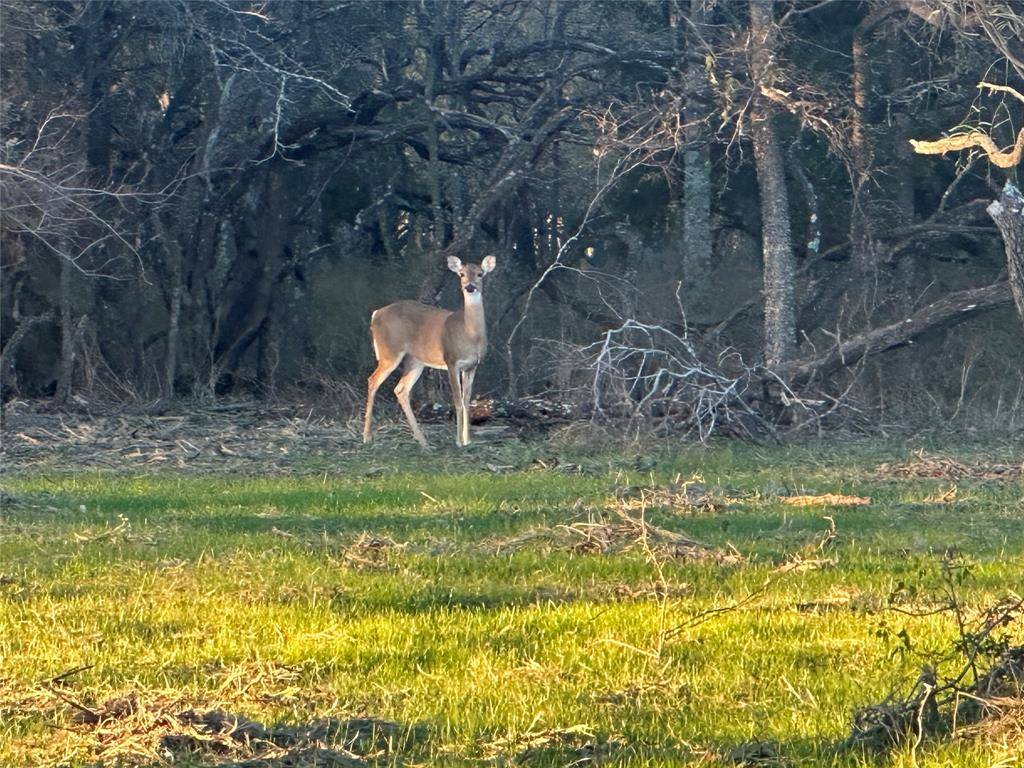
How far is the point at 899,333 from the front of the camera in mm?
17891

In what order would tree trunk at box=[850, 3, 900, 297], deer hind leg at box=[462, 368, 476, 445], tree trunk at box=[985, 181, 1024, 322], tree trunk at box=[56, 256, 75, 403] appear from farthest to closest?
tree trunk at box=[56, 256, 75, 403] < tree trunk at box=[850, 3, 900, 297] < deer hind leg at box=[462, 368, 476, 445] < tree trunk at box=[985, 181, 1024, 322]

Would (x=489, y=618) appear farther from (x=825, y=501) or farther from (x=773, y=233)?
(x=773, y=233)

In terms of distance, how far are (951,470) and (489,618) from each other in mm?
7061

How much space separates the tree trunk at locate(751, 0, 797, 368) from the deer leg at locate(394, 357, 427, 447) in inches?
156

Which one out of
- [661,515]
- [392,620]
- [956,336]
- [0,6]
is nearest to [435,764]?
[392,620]

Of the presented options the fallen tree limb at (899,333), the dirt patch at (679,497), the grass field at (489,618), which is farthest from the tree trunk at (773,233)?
the dirt patch at (679,497)

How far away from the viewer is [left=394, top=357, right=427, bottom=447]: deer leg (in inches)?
663

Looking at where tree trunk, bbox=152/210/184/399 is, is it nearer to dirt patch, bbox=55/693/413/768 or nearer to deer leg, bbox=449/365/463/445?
deer leg, bbox=449/365/463/445

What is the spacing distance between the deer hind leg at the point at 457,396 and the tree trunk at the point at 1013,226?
5700 millimetres

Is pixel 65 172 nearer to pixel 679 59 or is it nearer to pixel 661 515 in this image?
pixel 679 59

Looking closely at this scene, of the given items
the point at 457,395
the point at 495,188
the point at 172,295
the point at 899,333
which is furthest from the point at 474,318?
the point at 172,295

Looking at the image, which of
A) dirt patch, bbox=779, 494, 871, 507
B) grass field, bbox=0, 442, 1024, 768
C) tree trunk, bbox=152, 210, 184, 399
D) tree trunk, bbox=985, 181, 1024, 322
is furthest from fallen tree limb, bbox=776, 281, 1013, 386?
tree trunk, bbox=152, 210, 184, 399

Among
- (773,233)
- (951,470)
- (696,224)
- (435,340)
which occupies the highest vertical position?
(696,224)

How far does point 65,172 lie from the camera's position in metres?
20.1
